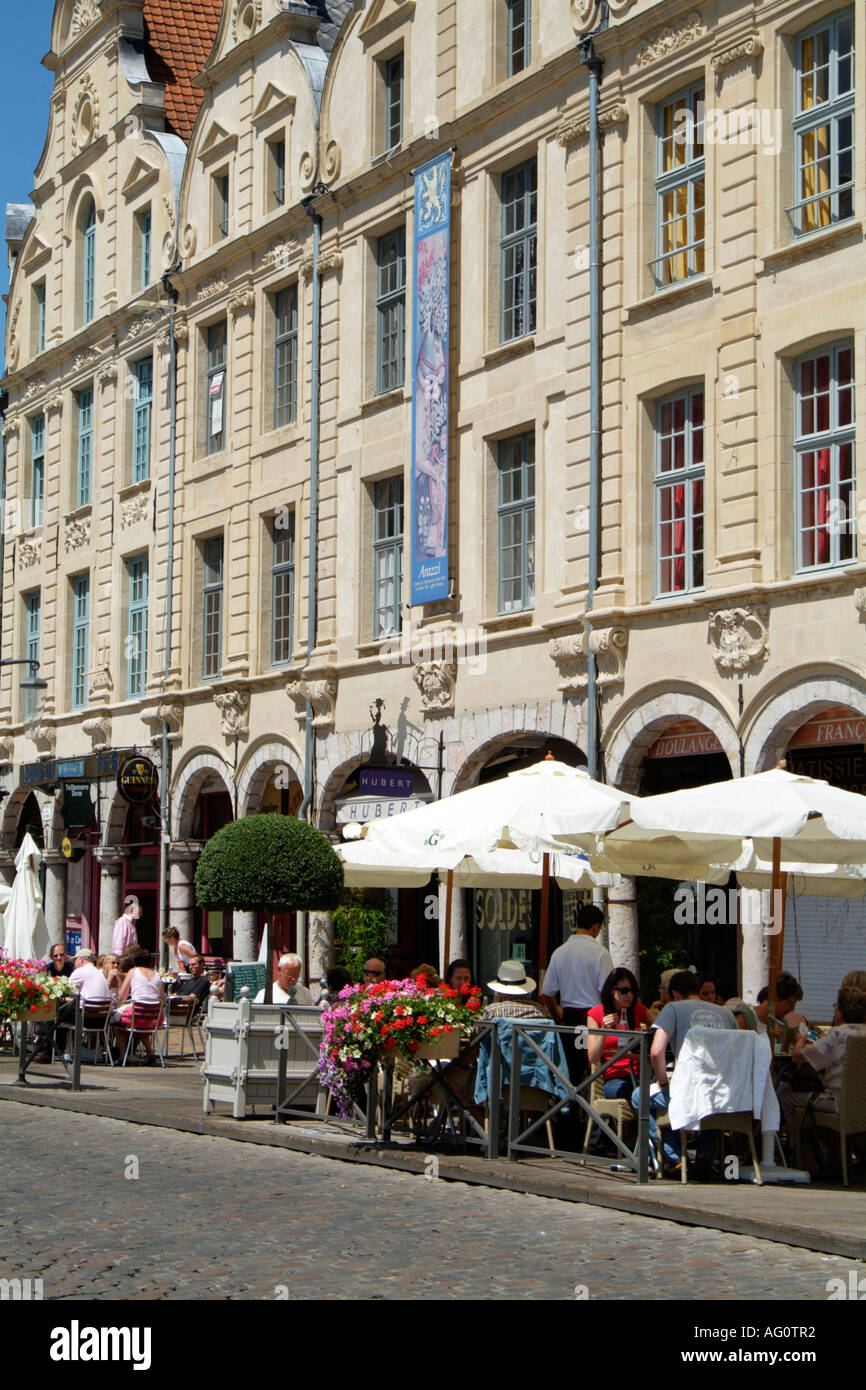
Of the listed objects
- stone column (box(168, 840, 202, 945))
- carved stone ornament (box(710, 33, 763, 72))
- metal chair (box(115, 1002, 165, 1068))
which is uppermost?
carved stone ornament (box(710, 33, 763, 72))

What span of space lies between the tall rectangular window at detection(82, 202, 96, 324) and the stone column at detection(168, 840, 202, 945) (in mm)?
10657

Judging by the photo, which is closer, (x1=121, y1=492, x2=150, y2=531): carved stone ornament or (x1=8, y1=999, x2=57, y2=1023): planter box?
(x1=8, y1=999, x2=57, y2=1023): planter box

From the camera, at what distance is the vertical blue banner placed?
24109 millimetres

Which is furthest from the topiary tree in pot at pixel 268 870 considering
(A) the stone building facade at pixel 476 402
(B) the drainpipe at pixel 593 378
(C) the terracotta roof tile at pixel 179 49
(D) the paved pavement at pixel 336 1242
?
(C) the terracotta roof tile at pixel 179 49

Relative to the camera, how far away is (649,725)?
20672 millimetres

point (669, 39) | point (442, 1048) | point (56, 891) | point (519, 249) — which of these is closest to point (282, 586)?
point (519, 249)

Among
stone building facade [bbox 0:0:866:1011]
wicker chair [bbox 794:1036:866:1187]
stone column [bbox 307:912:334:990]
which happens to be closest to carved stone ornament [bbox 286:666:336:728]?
stone building facade [bbox 0:0:866:1011]

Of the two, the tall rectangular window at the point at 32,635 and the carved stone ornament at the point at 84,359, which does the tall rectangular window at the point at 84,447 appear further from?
the tall rectangular window at the point at 32,635

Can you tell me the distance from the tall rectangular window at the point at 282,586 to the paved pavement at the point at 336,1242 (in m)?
15.3

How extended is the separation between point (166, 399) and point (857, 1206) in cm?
2295

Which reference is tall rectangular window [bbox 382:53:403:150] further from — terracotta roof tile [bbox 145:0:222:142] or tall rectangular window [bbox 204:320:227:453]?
terracotta roof tile [bbox 145:0:222:142]

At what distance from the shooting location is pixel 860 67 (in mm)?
18422
